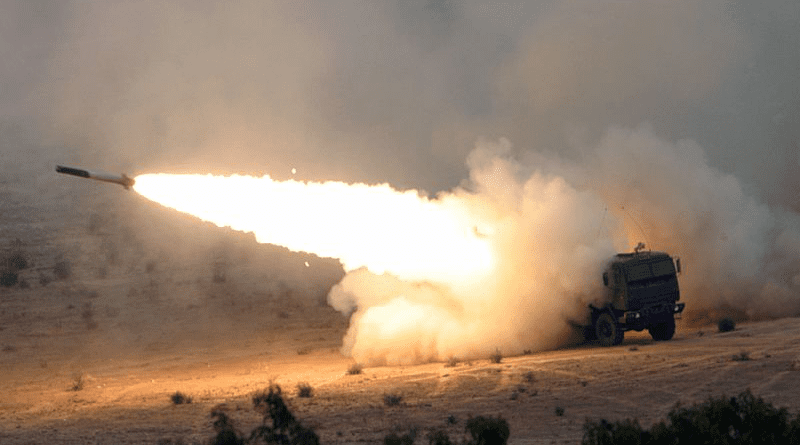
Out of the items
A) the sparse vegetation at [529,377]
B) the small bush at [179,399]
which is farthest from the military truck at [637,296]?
the small bush at [179,399]

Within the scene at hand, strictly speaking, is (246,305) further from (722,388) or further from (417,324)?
(722,388)

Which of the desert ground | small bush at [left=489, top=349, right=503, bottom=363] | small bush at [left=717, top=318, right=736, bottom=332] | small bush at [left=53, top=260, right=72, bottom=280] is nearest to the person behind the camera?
the desert ground

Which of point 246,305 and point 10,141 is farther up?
point 10,141

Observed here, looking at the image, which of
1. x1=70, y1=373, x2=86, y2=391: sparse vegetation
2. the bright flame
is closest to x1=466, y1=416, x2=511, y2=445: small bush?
the bright flame

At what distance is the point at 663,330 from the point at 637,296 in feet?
5.51

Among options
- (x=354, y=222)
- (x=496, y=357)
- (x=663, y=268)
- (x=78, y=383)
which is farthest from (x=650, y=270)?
(x=78, y=383)

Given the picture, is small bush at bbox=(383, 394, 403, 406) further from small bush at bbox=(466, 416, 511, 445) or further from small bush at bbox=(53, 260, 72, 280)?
small bush at bbox=(53, 260, 72, 280)

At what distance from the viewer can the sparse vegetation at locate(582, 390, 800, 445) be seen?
44.8 ft

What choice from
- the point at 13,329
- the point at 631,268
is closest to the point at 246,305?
the point at 13,329

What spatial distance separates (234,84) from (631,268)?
43.4 meters

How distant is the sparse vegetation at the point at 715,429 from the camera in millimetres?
13664

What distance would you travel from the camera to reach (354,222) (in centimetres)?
2716

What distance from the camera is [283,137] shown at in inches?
2341

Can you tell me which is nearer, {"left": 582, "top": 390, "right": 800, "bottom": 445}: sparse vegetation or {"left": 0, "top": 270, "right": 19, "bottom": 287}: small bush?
{"left": 582, "top": 390, "right": 800, "bottom": 445}: sparse vegetation
